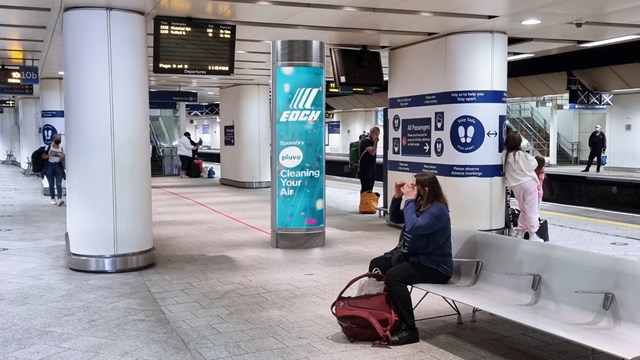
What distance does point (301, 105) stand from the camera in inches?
368

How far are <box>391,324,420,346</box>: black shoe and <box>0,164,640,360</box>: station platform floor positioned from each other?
0.09 m

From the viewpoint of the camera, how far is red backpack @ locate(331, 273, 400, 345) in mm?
4992

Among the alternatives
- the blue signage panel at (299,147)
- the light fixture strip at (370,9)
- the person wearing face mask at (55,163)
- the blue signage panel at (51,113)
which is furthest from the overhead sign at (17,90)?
the light fixture strip at (370,9)

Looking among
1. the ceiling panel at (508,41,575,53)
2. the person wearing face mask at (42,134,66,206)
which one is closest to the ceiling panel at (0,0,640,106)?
the ceiling panel at (508,41,575,53)

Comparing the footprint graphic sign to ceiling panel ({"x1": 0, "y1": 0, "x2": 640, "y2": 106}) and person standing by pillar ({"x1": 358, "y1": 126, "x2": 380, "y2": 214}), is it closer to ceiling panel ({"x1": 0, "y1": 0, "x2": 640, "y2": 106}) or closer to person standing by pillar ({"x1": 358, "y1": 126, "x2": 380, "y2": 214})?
ceiling panel ({"x1": 0, "y1": 0, "x2": 640, "y2": 106})

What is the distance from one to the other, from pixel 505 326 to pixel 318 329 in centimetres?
171

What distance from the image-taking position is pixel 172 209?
570 inches

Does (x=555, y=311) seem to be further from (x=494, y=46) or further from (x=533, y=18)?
(x=494, y=46)

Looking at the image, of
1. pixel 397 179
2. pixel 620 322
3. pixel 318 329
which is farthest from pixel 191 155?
pixel 620 322

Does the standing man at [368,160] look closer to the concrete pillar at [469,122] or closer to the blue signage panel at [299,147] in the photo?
the concrete pillar at [469,122]

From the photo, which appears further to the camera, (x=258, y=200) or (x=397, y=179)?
(x=258, y=200)

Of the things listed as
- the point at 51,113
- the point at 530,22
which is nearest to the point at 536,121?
the point at 51,113

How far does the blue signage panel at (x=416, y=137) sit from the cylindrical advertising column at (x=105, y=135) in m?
4.88

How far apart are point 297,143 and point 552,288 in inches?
210
